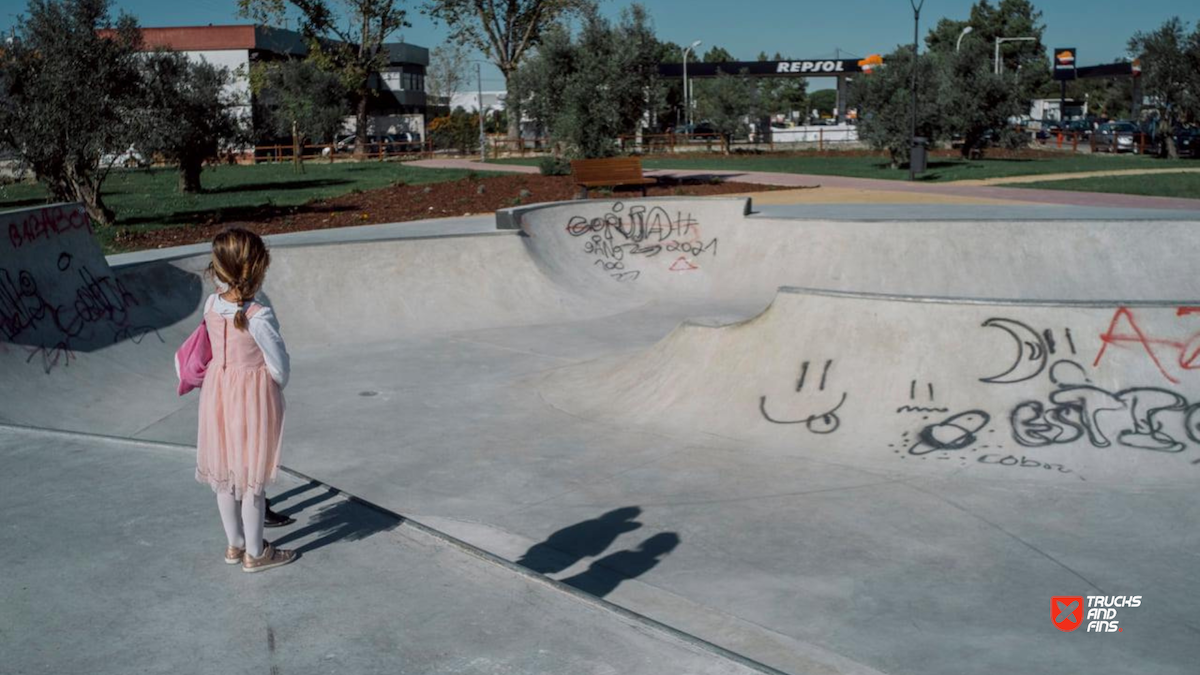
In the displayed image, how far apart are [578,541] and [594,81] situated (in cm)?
1983

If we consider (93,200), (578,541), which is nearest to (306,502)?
(578,541)

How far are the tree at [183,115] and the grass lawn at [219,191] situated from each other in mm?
1022

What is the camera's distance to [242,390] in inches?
165

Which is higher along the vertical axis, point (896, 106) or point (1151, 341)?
point (896, 106)

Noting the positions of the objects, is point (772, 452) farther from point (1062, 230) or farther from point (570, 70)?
point (570, 70)

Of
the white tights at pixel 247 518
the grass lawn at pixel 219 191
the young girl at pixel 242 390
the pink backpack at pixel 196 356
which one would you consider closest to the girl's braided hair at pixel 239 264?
the young girl at pixel 242 390

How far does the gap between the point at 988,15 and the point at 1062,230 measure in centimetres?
9692

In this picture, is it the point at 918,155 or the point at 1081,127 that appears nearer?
the point at 918,155

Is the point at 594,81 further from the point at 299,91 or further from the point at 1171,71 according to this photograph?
the point at 299,91

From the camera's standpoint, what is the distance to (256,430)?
4223 mm

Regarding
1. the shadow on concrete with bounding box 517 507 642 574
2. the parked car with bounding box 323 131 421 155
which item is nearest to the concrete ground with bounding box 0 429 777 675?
the shadow on concrete with bounding box 517 507 642 574

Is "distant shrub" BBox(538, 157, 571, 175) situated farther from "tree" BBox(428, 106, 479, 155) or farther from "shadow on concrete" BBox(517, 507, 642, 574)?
"tree" BBox(428, 106, 479, 155)

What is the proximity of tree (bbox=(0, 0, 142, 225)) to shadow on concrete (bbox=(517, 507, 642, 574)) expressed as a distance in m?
13.3

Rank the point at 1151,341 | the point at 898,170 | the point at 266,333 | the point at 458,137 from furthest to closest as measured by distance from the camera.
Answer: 1. the point at 458,137
2. the point at 898,170
3. the point at 1151,341
4. the point at 266,333
